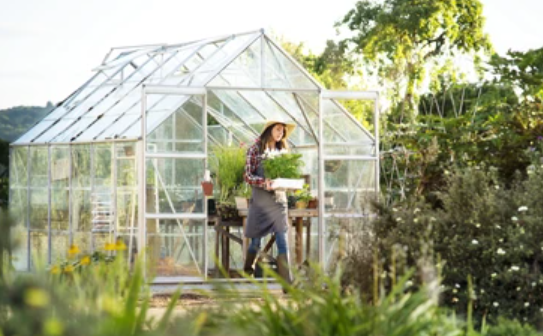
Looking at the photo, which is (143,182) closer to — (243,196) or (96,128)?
(243,196)

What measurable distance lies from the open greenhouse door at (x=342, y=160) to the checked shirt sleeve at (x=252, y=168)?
144cm

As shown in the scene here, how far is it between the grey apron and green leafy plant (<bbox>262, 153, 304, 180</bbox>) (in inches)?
6.8

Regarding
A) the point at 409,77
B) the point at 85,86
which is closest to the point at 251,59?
the point at 85,86

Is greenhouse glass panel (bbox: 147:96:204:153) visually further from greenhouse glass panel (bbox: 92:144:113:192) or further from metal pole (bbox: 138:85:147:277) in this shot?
greenhouse glass panel (bbox: 92:144:113:192)

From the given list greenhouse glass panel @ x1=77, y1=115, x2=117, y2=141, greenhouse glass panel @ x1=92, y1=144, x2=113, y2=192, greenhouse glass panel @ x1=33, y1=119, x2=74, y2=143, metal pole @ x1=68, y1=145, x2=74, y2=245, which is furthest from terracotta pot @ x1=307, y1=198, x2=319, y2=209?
greenhouse glass panel @ x1=33, y1=119, x2=74, y2=143

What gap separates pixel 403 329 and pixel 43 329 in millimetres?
2005

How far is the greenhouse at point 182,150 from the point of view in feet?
37.6

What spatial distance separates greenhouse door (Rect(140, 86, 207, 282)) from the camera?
11.4 metres

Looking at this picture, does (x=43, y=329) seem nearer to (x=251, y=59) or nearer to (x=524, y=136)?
(x=524, y=136)

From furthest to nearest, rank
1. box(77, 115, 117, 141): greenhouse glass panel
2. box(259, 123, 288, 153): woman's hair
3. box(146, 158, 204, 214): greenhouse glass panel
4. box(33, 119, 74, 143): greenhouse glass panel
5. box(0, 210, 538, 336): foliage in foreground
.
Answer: box(33, 119, 74, 143): greenhouse glass panel → box(77, 115, 117, 141): greenhouse glass panel → box(146, 158, 204, 214): greenhouse glass panel → box(259, 123, 288, 153): woman's hair → box(0, 210, 538, 336): foliage in foreground

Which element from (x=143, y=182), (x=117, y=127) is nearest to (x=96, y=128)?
(x=117, y=127)

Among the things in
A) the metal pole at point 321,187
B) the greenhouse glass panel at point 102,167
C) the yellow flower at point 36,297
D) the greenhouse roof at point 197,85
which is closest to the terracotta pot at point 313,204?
the metal pole at point 321,187

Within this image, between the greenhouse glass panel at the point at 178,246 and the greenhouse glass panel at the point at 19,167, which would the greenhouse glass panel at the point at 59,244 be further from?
the greenhouse glass panel at the point at 178,246

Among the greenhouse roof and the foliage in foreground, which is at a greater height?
the greenhouse roof
